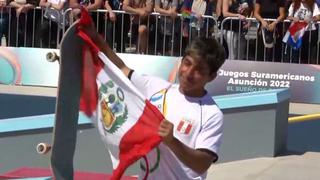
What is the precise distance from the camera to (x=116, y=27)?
15664 mm

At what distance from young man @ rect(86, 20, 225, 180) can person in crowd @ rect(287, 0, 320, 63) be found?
1119 centimetres

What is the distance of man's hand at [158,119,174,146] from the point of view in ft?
10.2

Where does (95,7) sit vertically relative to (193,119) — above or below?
above

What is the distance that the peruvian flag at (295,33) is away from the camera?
1420 cm

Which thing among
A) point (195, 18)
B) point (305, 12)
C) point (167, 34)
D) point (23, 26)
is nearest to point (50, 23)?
point (23, 26)

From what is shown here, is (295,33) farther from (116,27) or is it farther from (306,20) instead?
(116,27)

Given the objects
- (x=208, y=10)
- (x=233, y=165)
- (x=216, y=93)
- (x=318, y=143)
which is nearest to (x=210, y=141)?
(x=233, y=165)

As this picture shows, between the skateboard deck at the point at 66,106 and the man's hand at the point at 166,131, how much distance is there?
2.24 ft

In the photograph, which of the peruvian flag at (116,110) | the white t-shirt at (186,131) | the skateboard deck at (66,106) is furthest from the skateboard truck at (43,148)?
the white t-shirt at (186,131)

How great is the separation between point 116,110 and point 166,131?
0.47m

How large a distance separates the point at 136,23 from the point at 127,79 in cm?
1195

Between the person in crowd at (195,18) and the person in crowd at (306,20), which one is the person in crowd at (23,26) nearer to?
the person in crowd at (195,18)

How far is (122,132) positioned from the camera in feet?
11.5

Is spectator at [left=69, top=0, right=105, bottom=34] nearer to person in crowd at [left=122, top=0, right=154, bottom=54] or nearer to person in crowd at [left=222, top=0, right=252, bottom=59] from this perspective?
person in crowd at [left=122, top=0, right=154, bottom=54]
